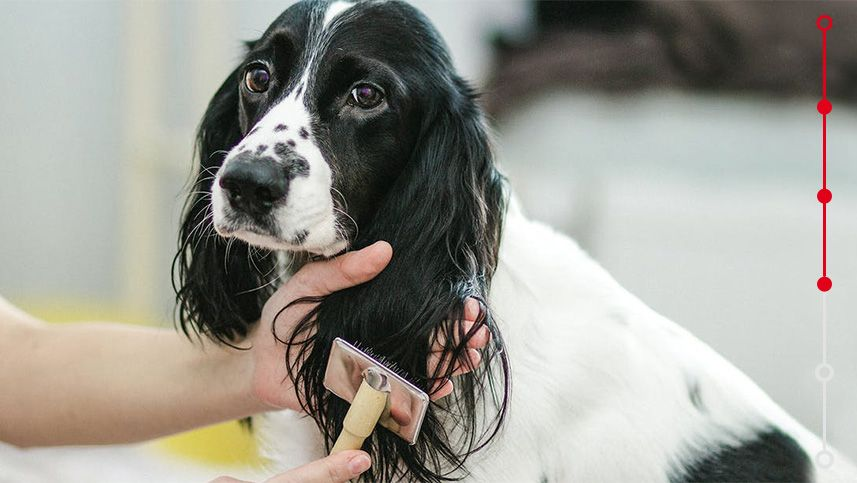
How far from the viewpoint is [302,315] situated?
1.03 metres

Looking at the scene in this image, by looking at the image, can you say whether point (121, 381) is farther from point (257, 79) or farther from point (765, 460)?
point (765, 460)

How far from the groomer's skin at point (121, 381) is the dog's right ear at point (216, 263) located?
3 centimetres

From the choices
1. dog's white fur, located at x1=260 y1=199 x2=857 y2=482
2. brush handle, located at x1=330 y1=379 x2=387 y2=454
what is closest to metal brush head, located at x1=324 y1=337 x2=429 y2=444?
brush handle, located at x1=330 y1=379 x2=387 y2=454

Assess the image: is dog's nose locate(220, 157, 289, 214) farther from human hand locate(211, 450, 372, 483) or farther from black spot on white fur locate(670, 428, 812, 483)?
black spot on white fur locate(670, 428, 812, 483)

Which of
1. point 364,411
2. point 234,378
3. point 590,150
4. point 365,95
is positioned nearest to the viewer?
point 364,411

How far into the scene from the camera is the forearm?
116 centimetres

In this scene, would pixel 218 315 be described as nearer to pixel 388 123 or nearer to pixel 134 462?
pixel 388 123

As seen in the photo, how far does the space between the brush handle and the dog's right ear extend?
0.30 meters

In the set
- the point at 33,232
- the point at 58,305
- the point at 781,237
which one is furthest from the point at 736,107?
the point at 33,232

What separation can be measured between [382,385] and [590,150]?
1.34 metres

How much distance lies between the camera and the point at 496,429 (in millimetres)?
957

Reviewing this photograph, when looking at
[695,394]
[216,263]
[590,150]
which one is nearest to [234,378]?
[216,263]

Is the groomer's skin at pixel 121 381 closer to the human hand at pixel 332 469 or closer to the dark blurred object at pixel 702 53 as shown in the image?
the human hand at pixel 332 469

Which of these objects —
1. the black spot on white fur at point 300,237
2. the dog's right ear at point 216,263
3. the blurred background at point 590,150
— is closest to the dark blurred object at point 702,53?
the blurred background at point 590,150
